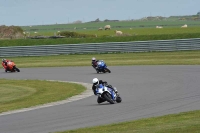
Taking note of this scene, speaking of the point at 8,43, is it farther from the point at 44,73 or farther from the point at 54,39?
the point at 44,73

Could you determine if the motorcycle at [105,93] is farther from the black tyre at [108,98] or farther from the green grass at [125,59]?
the green grass at [125,59]

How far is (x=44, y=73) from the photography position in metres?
36.6

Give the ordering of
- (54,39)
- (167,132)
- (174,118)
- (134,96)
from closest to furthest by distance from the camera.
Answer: (167,132)
(174,118)
(134,96)
(54,39)

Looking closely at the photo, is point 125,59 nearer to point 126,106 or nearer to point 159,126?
point 126,106

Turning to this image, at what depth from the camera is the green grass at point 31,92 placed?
22125 mm

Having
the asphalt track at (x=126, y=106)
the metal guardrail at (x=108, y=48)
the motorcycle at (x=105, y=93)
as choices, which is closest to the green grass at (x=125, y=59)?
the metal guardrail at (x=108, y=48)

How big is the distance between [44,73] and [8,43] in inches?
1097

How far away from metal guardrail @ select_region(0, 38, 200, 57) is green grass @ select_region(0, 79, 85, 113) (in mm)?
18975

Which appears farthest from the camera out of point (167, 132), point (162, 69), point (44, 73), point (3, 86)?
point (44, 73)

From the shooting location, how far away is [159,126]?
13.4m

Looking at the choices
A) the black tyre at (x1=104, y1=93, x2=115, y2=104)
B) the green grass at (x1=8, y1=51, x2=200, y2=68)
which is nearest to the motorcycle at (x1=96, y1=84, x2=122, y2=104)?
the black tyre at (x1=104, y1=93, x2=115, y2=104)

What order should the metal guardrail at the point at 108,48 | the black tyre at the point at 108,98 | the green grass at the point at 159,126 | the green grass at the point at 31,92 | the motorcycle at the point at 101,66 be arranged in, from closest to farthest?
1. the green grass at the point at 159,126
2. the black tyre at the point at 108,98
3. the green grass at the point at 31,92
4. the motorcycle at the point at 101,66
5. the metal guardrail at the point at 108,48

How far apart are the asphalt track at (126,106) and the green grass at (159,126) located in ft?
2.77

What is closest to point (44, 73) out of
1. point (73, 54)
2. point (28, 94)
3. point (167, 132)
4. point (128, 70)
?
point (128, 70)
